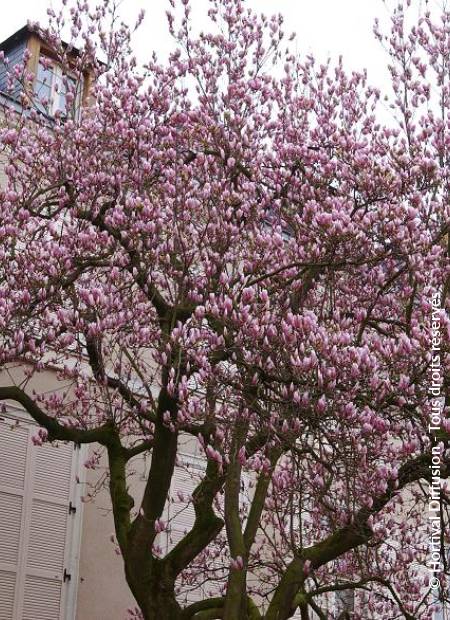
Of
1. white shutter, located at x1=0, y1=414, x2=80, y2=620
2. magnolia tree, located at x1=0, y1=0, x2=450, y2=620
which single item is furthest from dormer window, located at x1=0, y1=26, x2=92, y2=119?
white shutter, located at x1=0, y1=414, x2=80, y2=620

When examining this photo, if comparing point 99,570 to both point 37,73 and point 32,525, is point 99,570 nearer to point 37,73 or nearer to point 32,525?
point 32,525

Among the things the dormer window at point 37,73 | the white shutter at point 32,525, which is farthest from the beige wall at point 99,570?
the dormer window at point 37,73

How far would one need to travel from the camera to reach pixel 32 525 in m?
8.84

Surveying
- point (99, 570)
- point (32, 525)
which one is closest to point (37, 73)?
point (32, 525)

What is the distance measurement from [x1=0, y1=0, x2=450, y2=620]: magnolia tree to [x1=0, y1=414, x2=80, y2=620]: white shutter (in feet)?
2.32

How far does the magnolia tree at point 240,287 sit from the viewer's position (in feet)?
20.3

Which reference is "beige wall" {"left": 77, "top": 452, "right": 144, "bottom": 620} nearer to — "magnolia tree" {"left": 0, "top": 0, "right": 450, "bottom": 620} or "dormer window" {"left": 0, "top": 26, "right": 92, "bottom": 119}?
Result: "magnolia tree" {"left": 0, "top": 0, "right": 450, "bottom": 620}

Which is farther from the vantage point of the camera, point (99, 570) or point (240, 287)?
point (99, 570)

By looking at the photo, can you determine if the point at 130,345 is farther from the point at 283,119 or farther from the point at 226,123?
the point at 283,119

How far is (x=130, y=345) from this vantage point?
747 cm

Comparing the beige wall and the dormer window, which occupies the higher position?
the dormer window

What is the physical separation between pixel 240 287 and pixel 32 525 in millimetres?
3760

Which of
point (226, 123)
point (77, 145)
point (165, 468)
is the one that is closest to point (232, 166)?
point (226, 123)

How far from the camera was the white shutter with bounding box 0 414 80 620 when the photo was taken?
850cm
